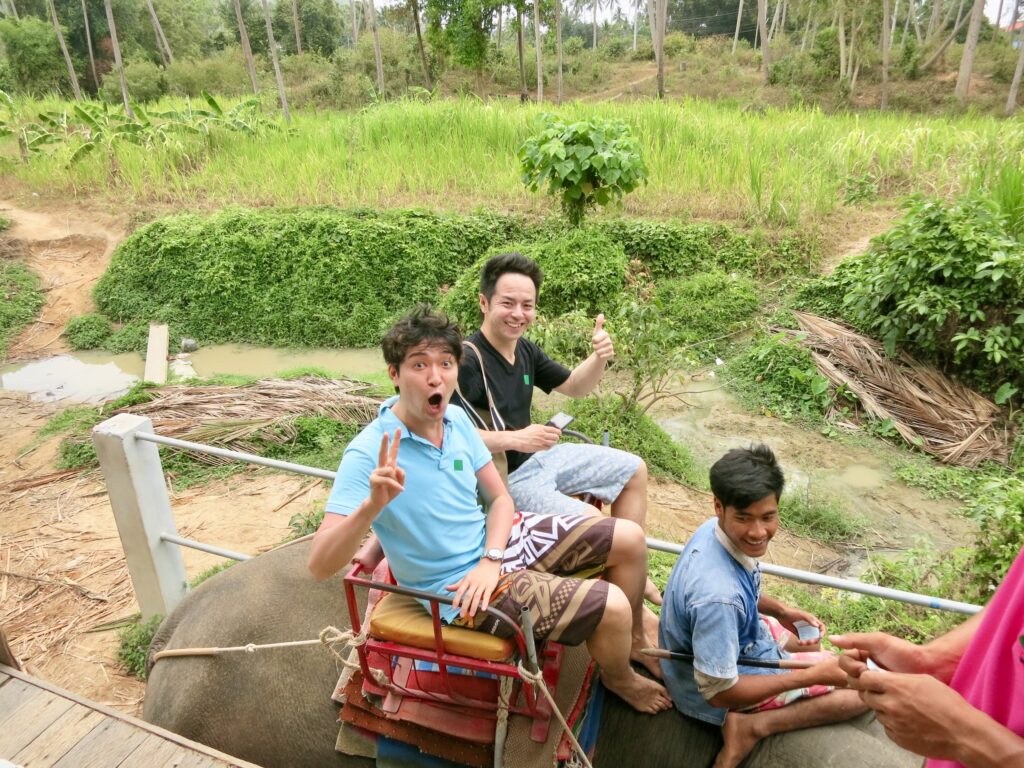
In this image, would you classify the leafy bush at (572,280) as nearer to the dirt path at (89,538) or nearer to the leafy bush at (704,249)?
the leafy bush at (704,249)

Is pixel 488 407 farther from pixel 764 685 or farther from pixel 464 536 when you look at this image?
pixel 764 685

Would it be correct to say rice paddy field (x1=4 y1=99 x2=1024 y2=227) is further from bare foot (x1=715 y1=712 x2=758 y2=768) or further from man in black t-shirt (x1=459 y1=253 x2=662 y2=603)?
bare foot (x1=715 y1=712 x2=758 y2=768)

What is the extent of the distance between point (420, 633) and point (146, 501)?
1670 millimetres

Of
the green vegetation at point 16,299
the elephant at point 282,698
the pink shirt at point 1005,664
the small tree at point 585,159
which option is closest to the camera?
the pink shirt at point 1005,664

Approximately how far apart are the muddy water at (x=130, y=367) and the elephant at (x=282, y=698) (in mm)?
4996

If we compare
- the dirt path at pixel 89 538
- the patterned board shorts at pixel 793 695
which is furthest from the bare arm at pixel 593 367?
the dirt path at pixel 89 538

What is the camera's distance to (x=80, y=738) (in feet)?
6.08

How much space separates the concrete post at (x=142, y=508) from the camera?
2.71m

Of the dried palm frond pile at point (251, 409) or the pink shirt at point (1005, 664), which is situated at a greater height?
the pink shirt at point (1005, 664)

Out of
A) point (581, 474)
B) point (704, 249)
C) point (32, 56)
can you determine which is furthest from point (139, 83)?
point (581, 474)

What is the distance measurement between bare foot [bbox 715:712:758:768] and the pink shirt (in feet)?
2.15

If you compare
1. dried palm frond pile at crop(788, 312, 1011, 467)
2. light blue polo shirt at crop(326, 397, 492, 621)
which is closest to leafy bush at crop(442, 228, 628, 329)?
dried palm frond pile at crop(788, 312, 1011, 467)

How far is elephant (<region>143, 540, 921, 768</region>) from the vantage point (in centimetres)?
188

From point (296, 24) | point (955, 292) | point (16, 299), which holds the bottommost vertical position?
point (16, 299)
